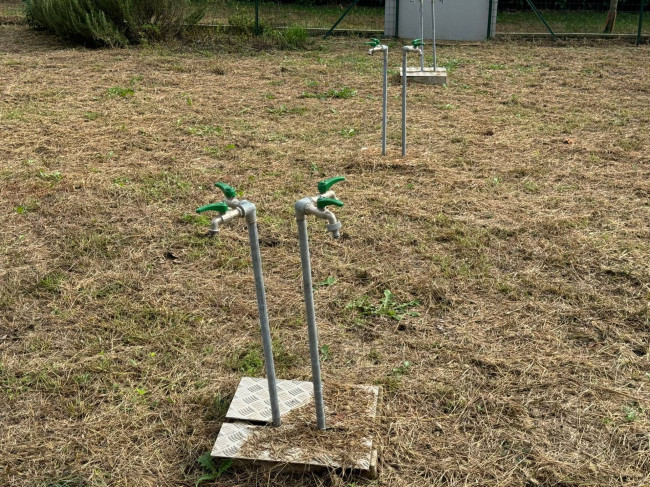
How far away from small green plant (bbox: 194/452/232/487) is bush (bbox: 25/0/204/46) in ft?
30.5

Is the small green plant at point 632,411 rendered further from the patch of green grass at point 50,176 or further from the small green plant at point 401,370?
the patch of green grass at point 50,176

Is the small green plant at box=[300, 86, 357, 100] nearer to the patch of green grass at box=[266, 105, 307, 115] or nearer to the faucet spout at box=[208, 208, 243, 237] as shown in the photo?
A: the patch of green grass at box=[266, 105, 307, 115]

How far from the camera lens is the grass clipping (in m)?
2.21

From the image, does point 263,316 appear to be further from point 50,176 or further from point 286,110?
point 286,110

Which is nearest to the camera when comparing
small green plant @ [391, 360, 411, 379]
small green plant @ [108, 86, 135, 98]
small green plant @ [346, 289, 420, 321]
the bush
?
small green plant @ [391, 360, 411, 379]

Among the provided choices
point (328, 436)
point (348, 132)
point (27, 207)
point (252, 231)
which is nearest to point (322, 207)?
point (252, 231)

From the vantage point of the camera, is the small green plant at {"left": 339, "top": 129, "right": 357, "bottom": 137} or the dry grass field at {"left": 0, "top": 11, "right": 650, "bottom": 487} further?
the small green plant at {"left": 339, "top": 129, "right": 357, "bottom": 137}

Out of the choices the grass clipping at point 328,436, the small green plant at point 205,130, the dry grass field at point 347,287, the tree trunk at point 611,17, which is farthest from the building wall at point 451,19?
the grass clipping at point 328,436

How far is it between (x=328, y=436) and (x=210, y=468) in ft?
1.33

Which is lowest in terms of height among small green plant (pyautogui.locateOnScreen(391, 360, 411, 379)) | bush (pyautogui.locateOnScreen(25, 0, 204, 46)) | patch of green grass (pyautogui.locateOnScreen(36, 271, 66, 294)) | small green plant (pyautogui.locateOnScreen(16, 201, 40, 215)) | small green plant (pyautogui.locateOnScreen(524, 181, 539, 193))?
small green plant (pyautogui.locateOnScreen(391, 360, 411, 379))

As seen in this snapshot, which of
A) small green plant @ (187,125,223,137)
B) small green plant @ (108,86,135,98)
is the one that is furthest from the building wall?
small green plant @ (187,125,223,137)

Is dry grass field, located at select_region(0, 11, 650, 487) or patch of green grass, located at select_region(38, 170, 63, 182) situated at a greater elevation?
patch of green grass, located at select_region(38, 170, 63, 182)

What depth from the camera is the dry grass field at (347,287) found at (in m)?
2.37

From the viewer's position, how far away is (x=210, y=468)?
2254mm
